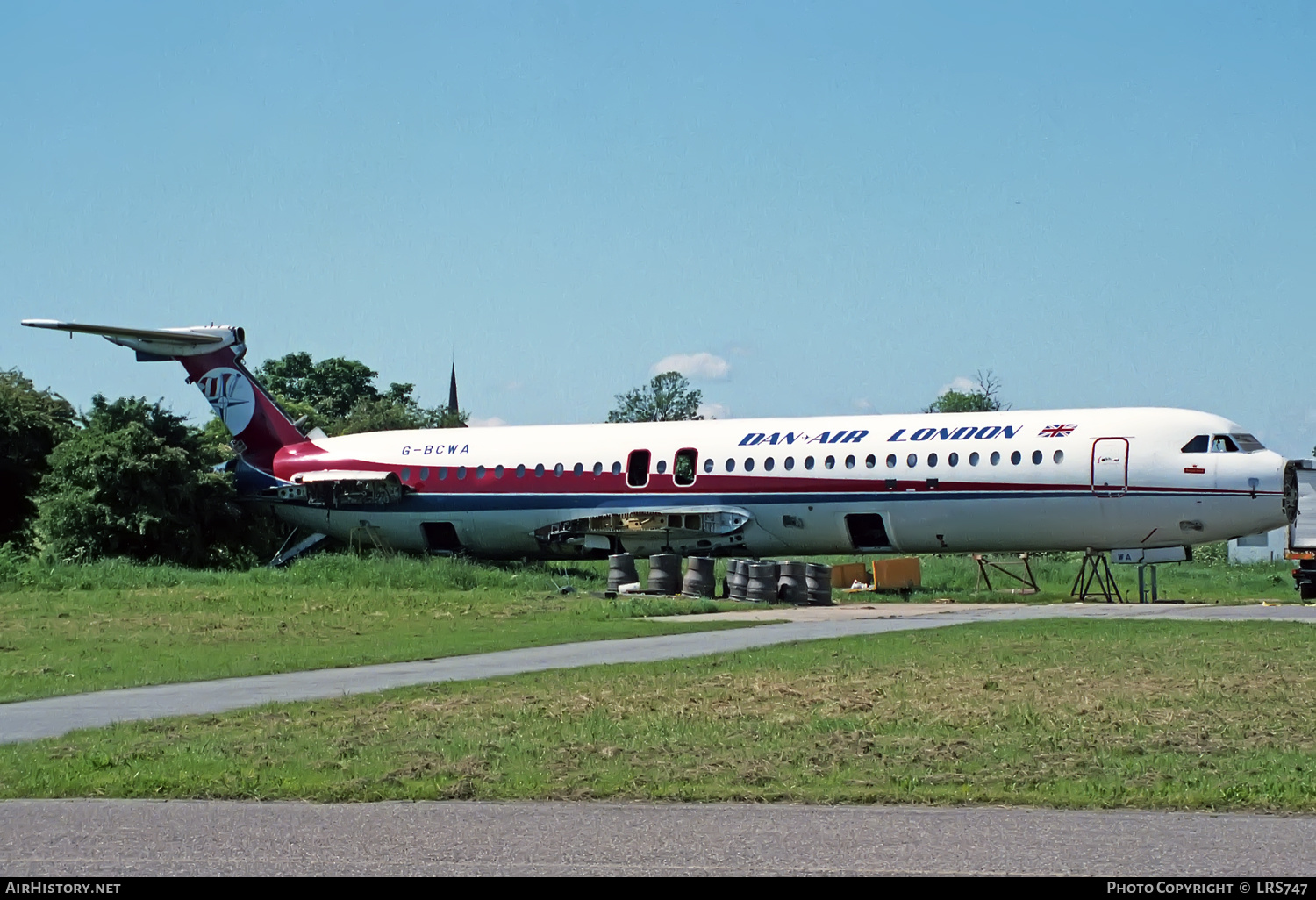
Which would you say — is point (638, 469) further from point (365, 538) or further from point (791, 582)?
point (365, 538)

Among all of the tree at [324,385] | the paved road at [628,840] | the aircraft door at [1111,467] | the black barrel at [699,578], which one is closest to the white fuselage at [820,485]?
the aircraft door at [1111,467]

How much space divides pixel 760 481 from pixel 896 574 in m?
3.93

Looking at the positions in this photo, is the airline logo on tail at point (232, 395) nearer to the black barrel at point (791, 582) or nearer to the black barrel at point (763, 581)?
the black barrel at point (763, 581)

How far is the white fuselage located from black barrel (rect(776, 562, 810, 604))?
4.05 m

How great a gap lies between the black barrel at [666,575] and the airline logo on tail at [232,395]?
17.1m

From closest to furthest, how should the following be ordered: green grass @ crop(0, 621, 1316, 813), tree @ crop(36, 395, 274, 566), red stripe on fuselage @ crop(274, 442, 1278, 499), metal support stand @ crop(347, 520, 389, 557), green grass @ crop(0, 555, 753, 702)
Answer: green grass @ crop(0, 621, 1316, 813) → green grass @ crop(0, 555, 753, 702) → red stripe on fuselage @ crop(274, 442, 1278, 499) → tree @ crop(36, 395, 274, 566) → metal support stand @ crop(347, 520, 389, 557)

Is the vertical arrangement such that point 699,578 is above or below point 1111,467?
below

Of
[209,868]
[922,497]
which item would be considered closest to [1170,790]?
[209,868]

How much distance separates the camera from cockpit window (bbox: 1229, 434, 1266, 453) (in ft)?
104

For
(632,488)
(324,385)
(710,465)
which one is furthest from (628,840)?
(324,385)

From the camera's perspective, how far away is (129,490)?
1571 inches

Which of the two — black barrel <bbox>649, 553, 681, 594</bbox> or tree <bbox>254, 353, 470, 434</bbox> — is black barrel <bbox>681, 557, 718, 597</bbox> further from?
tree <bbox>254, 353, 470, 434</bbox>

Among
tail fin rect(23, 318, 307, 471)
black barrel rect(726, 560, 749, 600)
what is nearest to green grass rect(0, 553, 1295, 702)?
black barrel rect(726, 560, 749, 600)
